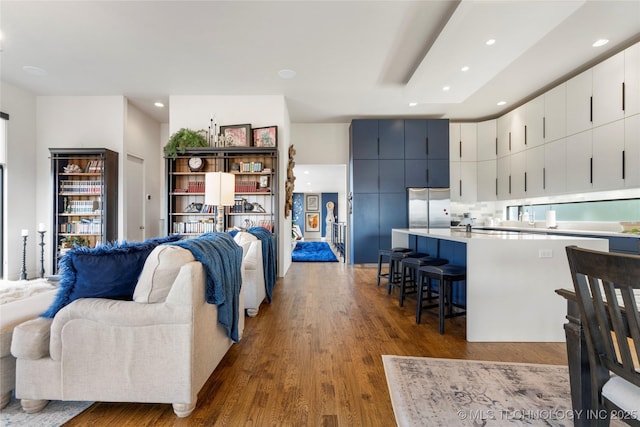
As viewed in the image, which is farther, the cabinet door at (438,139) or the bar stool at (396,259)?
the cabinet door at (438,139)

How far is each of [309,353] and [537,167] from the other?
504 cm

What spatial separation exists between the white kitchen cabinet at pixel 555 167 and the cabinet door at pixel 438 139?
1.67 meters

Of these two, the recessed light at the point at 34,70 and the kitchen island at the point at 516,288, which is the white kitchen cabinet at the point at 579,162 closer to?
the kitchen island at the point at 516,288

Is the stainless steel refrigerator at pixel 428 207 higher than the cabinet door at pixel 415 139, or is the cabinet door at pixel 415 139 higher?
the cabinet door at pixel 415 139

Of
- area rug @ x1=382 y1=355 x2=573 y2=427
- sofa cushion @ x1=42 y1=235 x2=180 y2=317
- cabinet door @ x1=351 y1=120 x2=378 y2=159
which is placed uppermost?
cabinet door @ x1=351 y1=120 x2=378 y2=159

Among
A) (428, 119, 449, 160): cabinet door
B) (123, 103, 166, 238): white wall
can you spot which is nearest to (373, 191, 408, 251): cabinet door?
(428, 119, 449, 160): cabinet door

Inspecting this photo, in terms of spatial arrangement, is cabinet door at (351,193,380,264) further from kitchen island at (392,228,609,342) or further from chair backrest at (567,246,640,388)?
chair backrest at (567,246,640,388)

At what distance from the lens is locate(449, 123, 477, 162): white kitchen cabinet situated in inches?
241

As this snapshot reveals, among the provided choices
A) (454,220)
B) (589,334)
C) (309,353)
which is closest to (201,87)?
(309,353)

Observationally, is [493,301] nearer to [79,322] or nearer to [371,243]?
[79,322]

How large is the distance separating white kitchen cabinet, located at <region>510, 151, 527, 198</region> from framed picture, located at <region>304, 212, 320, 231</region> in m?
9.25

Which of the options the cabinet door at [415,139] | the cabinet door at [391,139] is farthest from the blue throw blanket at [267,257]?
the cabinet door at [415,139]

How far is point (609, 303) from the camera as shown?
91 cm

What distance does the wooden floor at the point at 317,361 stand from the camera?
1.50 metres
